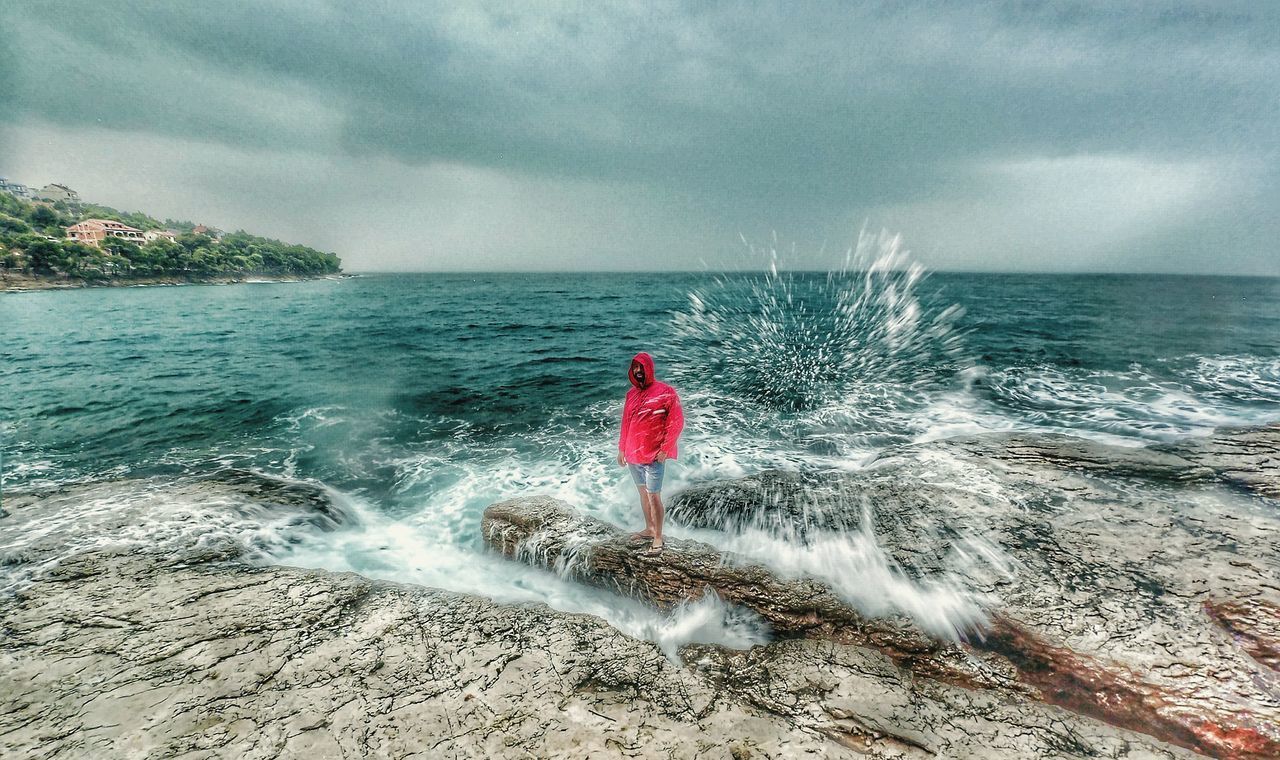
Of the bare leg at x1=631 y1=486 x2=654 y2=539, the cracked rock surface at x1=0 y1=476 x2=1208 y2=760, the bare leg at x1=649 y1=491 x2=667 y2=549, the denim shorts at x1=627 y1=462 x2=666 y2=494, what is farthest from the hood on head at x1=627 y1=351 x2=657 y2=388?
the cracked rock surface at x1=0 y1=476 x2=1208 y2=760

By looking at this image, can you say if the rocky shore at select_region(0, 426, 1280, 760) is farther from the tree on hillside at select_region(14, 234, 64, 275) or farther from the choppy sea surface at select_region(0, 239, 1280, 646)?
the tree on hillside at select_region(14, 234, 64, 275)

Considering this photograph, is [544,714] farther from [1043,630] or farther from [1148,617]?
[1148,617]

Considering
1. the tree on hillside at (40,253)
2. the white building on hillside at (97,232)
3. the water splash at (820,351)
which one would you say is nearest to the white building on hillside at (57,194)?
the white building on hillside at (97,232)

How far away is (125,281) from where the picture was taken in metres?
82.2

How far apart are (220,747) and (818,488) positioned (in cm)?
717

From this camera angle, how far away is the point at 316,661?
3.66 metres

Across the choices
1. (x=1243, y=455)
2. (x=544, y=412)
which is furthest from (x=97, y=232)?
(x=1243, y=455)

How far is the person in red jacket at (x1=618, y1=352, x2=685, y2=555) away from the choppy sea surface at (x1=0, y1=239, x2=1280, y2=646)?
4.52 feet

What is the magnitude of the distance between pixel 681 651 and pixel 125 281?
129376 mm

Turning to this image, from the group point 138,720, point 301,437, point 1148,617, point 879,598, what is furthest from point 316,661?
point 301,437

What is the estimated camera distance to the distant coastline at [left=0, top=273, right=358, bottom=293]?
6228cm

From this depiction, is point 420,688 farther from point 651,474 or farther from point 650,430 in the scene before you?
point 650,430

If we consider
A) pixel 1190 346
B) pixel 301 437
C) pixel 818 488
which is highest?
pixel 1190 346

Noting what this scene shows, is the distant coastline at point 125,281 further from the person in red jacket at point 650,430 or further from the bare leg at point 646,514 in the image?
the bare leg at point 646,514
